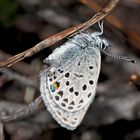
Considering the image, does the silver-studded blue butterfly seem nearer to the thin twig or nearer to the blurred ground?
the thin twig

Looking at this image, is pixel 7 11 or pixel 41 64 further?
pixel 7 11

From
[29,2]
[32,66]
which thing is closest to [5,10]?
[29,2]

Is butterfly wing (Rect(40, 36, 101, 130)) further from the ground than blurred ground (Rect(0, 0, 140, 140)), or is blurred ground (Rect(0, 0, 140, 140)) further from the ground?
blurred ground (Rect(0, 0, 140, 140))

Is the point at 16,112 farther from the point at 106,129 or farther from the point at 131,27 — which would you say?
the point at 131,27

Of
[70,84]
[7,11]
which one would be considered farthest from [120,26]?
[70,84]

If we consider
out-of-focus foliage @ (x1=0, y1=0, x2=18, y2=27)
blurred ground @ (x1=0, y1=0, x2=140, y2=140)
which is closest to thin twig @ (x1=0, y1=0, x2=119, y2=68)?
blurred ground @ (x1=0, y1=0, x2=140, y2=140)

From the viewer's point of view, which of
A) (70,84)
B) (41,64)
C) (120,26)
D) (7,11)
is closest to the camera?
(70,84)

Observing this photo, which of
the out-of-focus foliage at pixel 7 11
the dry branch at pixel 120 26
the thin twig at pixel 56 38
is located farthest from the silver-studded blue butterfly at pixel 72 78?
the out-of-focus foliage at pixel 7 11

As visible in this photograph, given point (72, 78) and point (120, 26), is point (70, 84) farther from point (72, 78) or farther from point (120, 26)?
point (120, 26)
